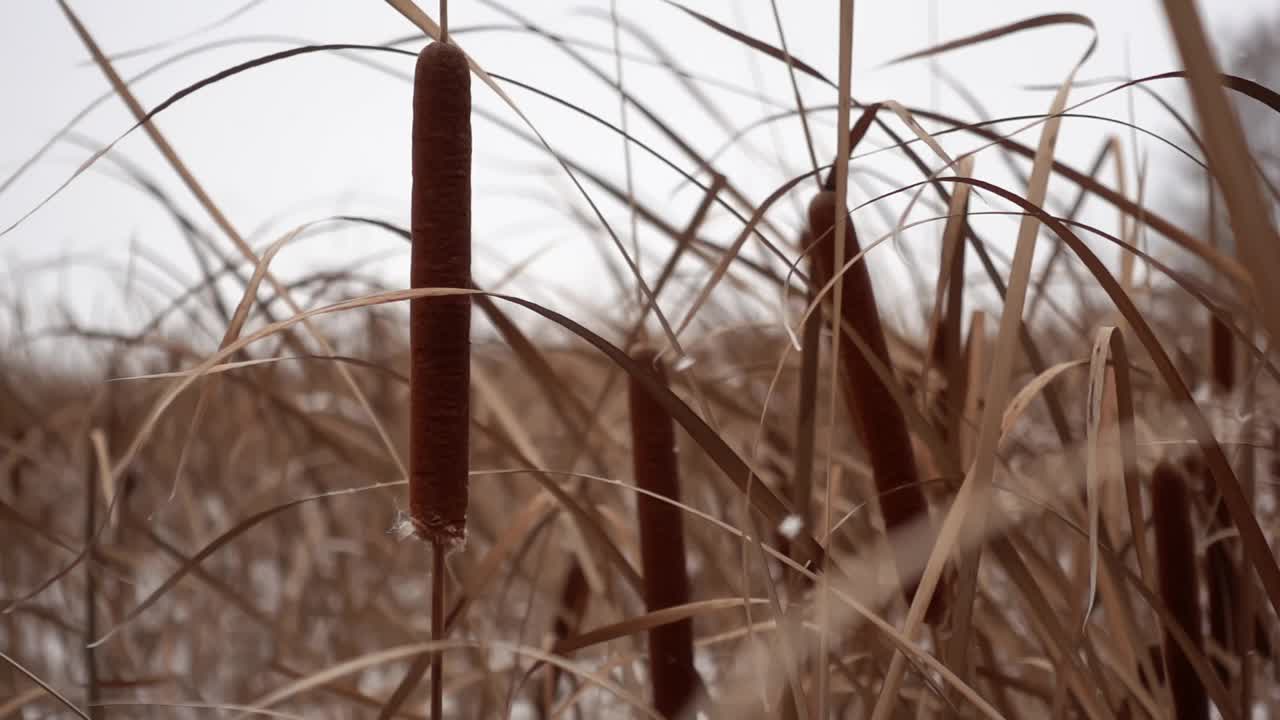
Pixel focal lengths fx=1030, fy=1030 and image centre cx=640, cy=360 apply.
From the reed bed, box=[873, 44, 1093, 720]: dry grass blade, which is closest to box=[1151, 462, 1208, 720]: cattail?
the reed bed

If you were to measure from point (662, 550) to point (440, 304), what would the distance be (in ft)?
0.78

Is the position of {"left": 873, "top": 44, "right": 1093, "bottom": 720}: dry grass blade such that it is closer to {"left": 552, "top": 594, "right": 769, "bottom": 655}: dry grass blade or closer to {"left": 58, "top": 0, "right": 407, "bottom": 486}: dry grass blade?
{"left": 552, "top": 594, "right": 769, "bottom": 655}: dry grass blade

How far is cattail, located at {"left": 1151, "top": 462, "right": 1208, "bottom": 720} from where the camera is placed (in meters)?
0.55

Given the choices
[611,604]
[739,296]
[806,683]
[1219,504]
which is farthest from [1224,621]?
[739,296]

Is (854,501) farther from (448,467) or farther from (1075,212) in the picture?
(448,467)

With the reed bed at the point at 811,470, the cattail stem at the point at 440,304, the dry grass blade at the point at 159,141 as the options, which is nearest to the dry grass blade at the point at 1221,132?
the reed bed at the point at 811,470

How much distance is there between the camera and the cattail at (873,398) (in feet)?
1.46

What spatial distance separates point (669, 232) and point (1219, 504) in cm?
35

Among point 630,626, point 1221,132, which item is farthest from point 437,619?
point 1221,132

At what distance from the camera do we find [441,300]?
363 mm

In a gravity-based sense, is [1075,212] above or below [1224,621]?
above

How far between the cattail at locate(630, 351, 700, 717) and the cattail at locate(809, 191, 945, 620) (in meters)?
0.11

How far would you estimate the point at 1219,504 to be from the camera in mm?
589

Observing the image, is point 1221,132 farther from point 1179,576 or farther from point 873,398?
point 1179,576
